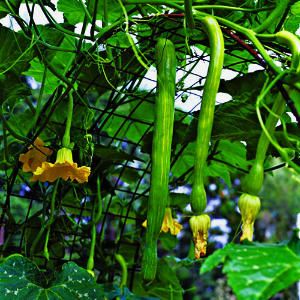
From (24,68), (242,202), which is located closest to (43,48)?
(24,68)

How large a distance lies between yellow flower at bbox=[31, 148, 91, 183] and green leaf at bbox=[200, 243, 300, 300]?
39 centimetres

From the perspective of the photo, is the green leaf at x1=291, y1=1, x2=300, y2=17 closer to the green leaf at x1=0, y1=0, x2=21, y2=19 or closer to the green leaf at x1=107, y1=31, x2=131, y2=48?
the green leaf at x1=107, y1=31, x2=131, y2=48

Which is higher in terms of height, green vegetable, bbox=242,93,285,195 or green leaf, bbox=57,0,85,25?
green leaf, bbox=57,0,85,25

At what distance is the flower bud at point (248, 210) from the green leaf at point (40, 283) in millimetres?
316

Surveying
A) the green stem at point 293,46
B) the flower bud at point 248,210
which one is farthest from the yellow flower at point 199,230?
the green stem at point 293,46

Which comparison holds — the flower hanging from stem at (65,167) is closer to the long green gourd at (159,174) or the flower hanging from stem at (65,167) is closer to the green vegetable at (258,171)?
the long green gourd at (159,174)

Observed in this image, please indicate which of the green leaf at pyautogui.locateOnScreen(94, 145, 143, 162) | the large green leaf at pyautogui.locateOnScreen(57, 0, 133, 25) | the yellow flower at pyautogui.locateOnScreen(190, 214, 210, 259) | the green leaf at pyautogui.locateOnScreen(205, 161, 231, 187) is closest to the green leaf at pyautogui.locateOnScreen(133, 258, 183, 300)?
the green leaf at pyautogui.locateOnScreen(205, 161, 231, 187)

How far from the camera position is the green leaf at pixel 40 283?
2.81 feet

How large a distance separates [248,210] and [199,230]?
0.07 meters

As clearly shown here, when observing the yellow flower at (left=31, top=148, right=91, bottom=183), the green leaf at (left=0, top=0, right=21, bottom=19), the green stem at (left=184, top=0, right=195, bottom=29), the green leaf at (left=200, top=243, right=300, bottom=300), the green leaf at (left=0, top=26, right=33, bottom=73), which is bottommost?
the green leaf at (left=200, top=243, right=300, bottom=300)

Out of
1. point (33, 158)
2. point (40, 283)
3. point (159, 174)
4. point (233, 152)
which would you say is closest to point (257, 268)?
point (159, 174)

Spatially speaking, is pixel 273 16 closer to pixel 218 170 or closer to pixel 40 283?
pixel 40 283

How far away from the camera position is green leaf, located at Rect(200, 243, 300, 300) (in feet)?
1.63

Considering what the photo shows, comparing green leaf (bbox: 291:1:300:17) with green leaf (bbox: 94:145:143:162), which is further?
green leaf (bbox: 94:145:143:162)
